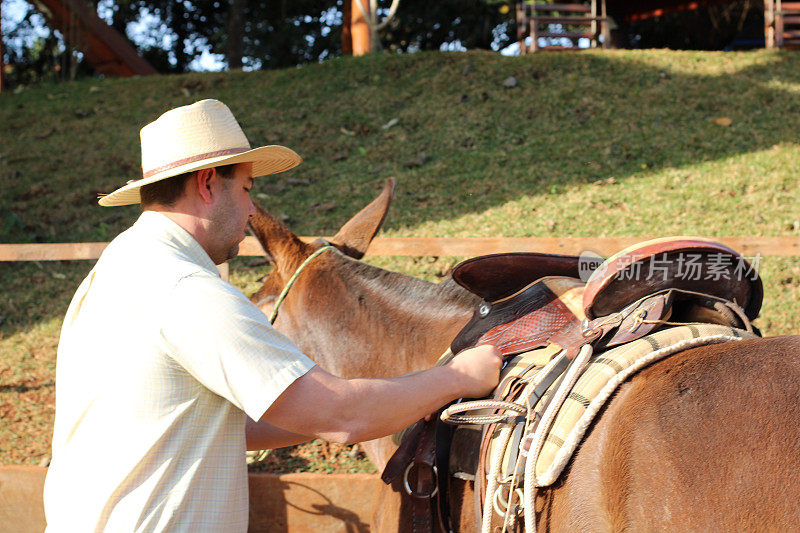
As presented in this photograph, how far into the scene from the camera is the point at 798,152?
7.58 meters

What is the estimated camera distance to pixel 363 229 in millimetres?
2584

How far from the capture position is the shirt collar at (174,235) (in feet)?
5.30

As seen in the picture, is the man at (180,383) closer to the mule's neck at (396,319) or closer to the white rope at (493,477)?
the white rope at (493,477)

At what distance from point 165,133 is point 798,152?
310 inches

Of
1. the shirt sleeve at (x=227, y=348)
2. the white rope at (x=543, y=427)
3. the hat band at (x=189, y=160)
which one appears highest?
the hat band at (x=189, y=160)

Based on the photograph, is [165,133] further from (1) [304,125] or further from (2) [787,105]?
(2) [787,105]

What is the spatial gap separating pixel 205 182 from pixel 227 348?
480 mm

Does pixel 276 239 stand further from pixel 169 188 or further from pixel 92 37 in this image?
pixel 92 37

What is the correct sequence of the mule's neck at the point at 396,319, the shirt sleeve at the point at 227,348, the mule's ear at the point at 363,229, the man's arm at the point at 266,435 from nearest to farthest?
1. the shirt sleeve at the point at 227,348
2. the man's arm at the point at 266,435
3. the mule's neck at the point at 396,319
4. the mule's ear at the point at 363,229

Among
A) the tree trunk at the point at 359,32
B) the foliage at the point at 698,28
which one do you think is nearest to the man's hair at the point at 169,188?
the tree trunk at the point at 359,32

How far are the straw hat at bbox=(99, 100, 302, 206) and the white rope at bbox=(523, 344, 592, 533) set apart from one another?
960 mm

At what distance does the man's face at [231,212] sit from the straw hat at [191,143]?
57 mm

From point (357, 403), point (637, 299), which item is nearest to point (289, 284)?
point (357, 403)

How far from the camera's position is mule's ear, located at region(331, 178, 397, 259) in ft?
8.43
